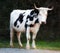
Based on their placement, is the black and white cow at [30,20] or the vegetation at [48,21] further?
the vegetation at [48,21]

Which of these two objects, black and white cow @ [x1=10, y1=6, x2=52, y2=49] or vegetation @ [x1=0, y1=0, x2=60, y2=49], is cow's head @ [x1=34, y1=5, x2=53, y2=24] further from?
vegetation @ [x1=0, y1=0, x2=60, y2=49]

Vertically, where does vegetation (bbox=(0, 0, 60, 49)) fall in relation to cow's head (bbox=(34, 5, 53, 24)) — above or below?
below

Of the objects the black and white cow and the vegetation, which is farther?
the vegetation

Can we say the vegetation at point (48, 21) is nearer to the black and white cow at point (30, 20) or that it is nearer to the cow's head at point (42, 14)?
the black and white cow at point (30, 20)

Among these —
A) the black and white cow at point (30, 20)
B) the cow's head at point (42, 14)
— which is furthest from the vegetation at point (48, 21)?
the cow's head at point (42, 14)

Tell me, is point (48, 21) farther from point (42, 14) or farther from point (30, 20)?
point (42, 14)

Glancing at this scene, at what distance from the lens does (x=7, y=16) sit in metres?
23.4

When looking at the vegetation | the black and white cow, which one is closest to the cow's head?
the black and white cow

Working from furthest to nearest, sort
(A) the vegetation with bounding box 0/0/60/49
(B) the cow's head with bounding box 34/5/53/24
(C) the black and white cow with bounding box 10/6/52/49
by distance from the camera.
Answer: (A) the vegetation with bounding box 0/0/60/49
(C) the black and white cow with bounding box 10/6/52/49
(B) the cow's head with bounding box 34/5/53/24

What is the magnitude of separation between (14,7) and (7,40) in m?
2.47

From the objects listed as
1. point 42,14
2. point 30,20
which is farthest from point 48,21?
point 42,14

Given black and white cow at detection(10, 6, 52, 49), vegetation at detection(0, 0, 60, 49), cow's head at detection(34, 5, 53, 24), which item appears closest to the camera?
cow's head at detection(34, 5, 53, 24)

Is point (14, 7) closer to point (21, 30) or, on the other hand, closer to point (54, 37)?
point (54, 37)

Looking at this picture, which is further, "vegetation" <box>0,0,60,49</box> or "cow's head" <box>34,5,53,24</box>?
"vegetation" <box>0,0,60,49</box>
